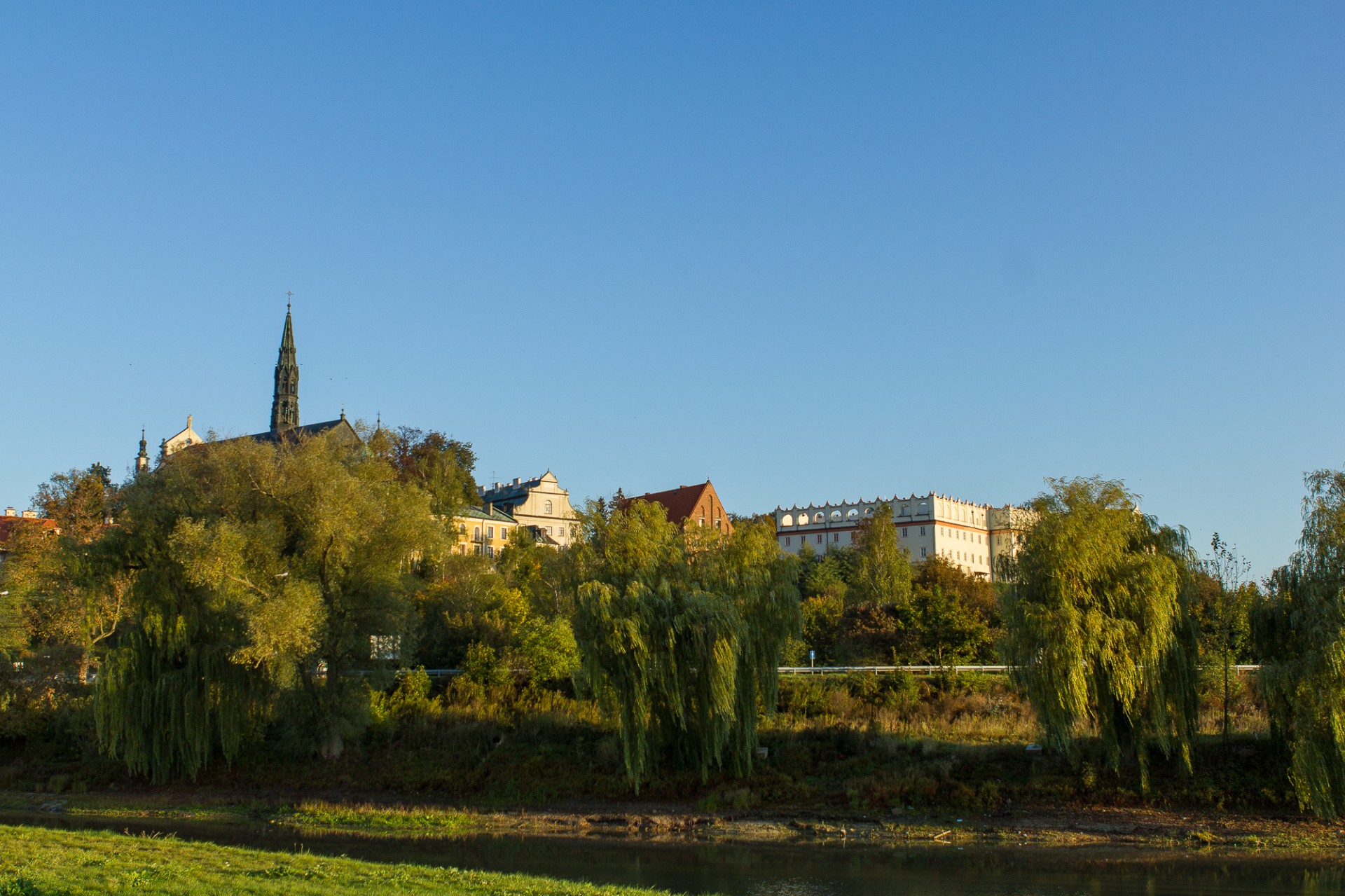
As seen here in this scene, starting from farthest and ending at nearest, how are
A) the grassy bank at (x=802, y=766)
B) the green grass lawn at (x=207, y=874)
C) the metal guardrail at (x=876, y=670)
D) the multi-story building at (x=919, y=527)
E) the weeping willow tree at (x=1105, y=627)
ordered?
the multi-story building at (x=919, y=527) < the metal guardrail at (x=876, y=670) < the grassy bank at (x=802, y=766) < the weeping willow tree at (x=1105, y=627) < the green grass lawn at (x=207, y=874)

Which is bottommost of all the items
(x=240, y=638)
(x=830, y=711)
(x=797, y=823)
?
(x=797, y=823)

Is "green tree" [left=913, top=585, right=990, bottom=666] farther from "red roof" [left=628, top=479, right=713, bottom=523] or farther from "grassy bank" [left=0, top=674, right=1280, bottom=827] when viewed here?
"red roof" [left=628, top=479, right=713, bottom=523]

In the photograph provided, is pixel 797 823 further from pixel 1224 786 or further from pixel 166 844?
pixel 166 844

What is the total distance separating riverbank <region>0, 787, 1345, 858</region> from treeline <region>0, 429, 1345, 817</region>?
1.58m

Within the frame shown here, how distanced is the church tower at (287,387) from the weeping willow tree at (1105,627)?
287 ft

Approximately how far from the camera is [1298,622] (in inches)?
1236

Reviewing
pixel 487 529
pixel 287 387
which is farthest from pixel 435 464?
pixel 287 387

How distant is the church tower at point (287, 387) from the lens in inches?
4257

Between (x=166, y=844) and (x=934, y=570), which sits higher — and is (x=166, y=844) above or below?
below

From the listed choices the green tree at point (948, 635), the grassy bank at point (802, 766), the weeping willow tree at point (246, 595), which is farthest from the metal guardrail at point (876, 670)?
the weeping willow tree at point (246, 595)

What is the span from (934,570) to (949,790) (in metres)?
28.7

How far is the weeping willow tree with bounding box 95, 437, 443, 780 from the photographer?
128 feet

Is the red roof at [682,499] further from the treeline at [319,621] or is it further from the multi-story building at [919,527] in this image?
the treeline at [319,621]

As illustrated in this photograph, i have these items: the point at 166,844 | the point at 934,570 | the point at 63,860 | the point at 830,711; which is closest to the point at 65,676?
the point at 166,844
